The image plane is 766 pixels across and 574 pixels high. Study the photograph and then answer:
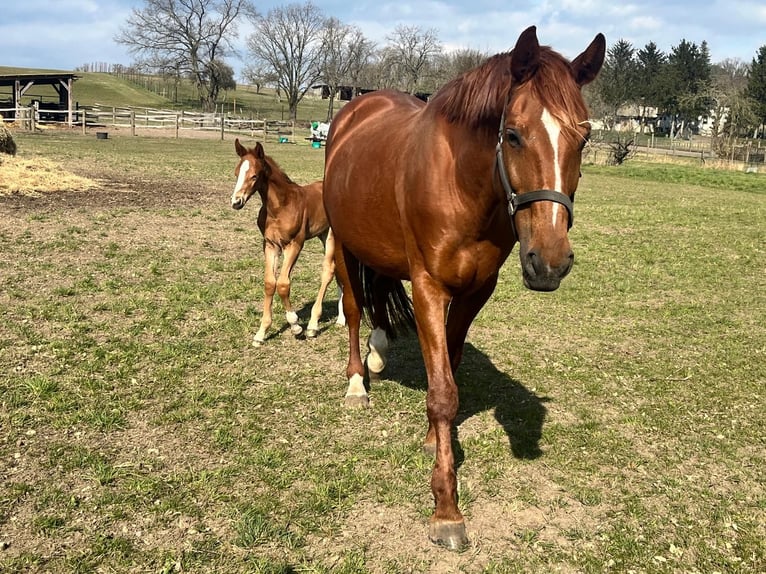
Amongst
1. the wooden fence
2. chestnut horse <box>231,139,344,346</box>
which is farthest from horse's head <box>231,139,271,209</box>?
the wooden fence

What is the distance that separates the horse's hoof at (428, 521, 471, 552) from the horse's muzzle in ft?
4.28

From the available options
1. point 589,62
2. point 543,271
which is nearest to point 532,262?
point 543,271

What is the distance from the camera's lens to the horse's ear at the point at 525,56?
2.41 metres

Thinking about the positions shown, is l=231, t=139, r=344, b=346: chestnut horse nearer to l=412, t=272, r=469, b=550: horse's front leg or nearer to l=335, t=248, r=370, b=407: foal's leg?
l=335, t=248, r=370, b=407: foal's leg

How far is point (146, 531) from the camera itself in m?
2.79

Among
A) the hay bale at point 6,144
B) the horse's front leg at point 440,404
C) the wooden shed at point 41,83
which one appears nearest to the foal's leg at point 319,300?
the horse's front leg at point 440,404

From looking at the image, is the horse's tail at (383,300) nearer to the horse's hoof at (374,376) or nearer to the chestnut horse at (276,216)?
the horse's hoof at (374,376)

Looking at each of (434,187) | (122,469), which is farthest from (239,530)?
(434,187)

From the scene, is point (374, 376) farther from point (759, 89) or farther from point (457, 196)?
point (759, 89)

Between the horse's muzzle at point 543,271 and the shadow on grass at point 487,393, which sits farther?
the shadow on grass at point 487,393

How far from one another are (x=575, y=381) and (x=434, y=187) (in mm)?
2682

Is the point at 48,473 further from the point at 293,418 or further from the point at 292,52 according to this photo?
the point at 292,52

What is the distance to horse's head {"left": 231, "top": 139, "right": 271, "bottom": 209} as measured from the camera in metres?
5.69

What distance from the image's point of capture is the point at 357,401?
429 cm
